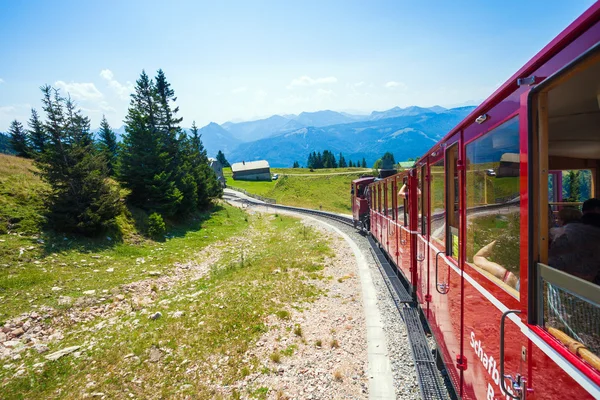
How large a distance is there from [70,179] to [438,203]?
16.4m

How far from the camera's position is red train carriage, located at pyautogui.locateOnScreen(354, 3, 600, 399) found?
6.15ft

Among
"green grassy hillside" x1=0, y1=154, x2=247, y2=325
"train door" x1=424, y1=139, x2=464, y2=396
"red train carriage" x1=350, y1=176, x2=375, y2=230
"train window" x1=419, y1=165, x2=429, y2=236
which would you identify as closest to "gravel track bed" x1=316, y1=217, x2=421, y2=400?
"train door" x1=424, y1=139, x2=464, y2=396

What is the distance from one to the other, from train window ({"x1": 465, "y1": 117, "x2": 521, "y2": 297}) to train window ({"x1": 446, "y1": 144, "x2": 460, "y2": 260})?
0.43 m

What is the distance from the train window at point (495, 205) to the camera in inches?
103

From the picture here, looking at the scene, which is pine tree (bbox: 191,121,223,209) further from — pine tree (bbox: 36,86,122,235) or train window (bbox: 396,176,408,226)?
train window (bbox: 396,176,408,226)

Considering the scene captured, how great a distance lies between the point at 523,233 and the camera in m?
2.43

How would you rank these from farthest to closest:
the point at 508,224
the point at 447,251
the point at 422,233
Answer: the point at 422,233, the point at 447,251, the point at 508,224

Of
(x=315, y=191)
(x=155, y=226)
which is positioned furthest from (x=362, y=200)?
(x=315, y=191)

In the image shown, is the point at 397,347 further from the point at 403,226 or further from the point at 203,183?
the point at 203,183

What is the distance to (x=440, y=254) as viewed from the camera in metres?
4.98

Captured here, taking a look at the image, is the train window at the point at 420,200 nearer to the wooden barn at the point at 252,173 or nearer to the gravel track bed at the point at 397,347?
the gravel track bed at the point at 397,347

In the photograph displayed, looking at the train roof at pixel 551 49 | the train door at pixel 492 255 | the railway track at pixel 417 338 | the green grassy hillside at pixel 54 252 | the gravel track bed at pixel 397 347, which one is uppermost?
the train roof at pixel 551 49

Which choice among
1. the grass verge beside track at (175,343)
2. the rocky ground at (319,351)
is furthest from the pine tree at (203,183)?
the rocky ground at (319,351)

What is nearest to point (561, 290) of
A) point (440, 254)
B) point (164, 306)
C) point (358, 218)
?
point (440, 254)
